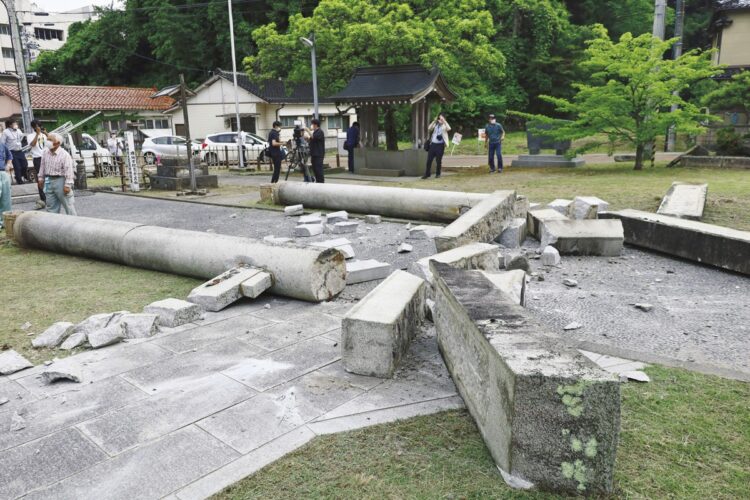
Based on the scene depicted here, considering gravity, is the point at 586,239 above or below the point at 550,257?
above

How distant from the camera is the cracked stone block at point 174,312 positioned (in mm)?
5047

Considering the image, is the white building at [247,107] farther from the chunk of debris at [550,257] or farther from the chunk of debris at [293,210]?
the chunk of debris at [550,257]

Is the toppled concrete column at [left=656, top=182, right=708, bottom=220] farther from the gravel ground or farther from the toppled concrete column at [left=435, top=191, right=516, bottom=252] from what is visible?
the toppled concrete column at [left=435, top=191, right=516, bottom=252]

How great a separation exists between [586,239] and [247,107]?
2968 centimetres

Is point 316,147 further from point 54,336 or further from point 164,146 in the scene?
point 164,146

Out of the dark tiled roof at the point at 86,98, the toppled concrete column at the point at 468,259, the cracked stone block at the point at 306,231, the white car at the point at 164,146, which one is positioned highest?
the dark tiled roof at the point at 86,98

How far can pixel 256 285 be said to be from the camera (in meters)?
5.55

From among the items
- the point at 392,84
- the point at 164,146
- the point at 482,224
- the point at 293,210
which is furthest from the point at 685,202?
the point at 164,146

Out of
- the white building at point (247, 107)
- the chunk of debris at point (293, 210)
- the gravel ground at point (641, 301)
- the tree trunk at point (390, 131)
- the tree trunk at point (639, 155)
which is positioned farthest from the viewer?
the white building at point (247, 107)

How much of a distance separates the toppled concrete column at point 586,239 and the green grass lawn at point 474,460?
388 cm

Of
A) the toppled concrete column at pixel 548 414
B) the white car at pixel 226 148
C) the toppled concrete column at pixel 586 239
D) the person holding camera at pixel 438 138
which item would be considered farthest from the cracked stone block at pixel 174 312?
the white car at pixel 226 148

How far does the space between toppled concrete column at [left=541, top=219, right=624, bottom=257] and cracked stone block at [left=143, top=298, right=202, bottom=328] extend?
4.42m

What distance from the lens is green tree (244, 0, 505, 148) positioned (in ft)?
65.1

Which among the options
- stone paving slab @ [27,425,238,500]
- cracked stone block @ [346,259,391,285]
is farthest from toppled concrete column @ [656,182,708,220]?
stone paving slab @ [27,425,238,500]
